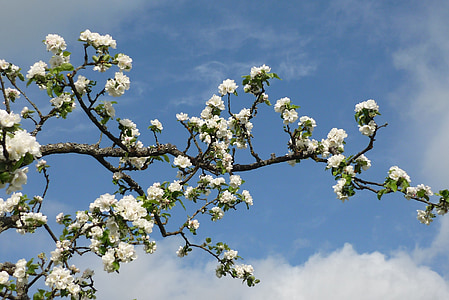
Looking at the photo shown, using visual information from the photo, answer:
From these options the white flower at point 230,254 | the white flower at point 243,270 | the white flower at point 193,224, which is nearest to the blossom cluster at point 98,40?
the white flower at point 193,224

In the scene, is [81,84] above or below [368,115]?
above

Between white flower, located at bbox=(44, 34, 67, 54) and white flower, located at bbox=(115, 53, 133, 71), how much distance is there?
0.81m

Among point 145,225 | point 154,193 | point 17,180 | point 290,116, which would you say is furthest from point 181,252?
point 17,180

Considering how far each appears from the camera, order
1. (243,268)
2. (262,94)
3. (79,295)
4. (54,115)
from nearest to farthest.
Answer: (79,295), (54,115), (262,94), (243,268)

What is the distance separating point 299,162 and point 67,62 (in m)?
3.86

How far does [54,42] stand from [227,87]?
2.69m

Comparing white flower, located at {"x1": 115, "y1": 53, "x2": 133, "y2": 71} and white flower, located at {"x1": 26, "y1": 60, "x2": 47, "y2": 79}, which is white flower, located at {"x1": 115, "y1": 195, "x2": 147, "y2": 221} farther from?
white flower, located at {"x1": 26, "y1": 60, "x2": 47, "y2": 79}

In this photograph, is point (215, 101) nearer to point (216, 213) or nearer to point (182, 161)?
point (182, 161)

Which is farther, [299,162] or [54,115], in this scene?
[299,162]

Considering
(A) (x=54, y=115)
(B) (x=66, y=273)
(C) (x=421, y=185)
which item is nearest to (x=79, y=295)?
(B) (x=66, y=273)

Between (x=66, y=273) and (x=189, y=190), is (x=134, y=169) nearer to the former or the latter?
(x=189, y=190)

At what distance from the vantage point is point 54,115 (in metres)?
6.58

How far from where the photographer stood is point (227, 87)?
698 cm

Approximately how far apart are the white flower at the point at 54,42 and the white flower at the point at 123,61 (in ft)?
2.64
